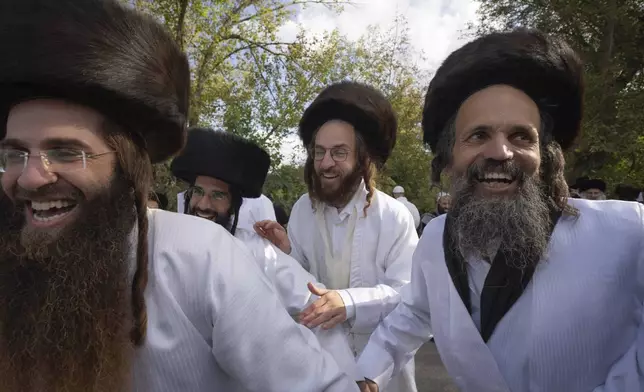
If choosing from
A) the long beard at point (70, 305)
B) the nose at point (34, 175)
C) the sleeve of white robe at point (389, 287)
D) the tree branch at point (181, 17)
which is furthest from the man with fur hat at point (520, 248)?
the tree branch at point (181, 17)

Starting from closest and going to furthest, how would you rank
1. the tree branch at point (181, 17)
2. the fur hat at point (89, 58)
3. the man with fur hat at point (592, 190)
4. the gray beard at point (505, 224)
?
the fur hat at point (89, 58)
the gray beard at point (505, 224)
the man with fur hat at point (592, 190)
the tree branch at point (181, 17)

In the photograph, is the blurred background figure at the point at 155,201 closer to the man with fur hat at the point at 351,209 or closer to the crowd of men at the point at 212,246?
the crowd of men at the point at 212,246

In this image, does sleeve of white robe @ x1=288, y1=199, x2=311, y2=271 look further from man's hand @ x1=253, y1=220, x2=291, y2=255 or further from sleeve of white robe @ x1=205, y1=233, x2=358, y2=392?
sleeve of white robe @ x1=205, y1=233, x2=358, y2=392

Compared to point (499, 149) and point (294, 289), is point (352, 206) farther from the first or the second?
point (499, 149)

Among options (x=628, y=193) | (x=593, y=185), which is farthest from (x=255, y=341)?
(x=628, y=193)

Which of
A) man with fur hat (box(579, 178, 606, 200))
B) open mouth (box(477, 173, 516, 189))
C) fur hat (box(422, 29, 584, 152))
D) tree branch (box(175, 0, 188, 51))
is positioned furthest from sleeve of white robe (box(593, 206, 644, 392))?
tree branch (box(175, 0, 188, 51))

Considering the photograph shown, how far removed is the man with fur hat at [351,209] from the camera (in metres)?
3.30

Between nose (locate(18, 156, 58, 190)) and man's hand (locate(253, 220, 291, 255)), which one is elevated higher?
nose (locate(18, 156, 58, 190))

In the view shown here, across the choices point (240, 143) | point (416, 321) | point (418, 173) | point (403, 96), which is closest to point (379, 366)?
point (416, 321)

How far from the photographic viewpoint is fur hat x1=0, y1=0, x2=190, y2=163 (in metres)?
1.52

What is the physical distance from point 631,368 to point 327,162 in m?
2.17

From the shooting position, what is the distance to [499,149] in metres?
1.95

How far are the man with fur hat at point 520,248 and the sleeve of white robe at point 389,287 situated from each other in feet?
1.24

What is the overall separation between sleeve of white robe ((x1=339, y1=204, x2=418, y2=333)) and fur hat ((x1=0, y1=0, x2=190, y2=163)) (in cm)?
145
